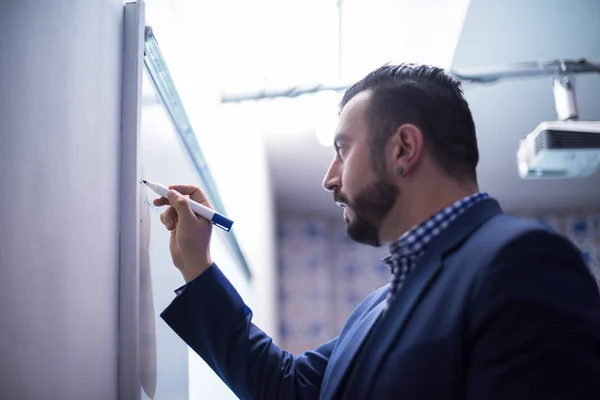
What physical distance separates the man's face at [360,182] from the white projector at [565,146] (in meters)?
0.98

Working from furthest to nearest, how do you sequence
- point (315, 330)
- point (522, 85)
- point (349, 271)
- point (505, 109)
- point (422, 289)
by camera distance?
point (349, 271)
point (315, 330)
point (505, 109)
point (522, 85)
point (422, 289)

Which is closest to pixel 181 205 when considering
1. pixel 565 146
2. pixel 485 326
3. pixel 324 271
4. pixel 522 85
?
pixel 485 326

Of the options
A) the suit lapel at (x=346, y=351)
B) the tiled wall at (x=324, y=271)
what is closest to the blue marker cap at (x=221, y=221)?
the suit lapel at (x=346, y=351)

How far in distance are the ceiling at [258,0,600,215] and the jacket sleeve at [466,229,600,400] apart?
4.04 ft

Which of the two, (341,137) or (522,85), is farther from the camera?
(522,85)

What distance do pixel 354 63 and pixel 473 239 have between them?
1.34m

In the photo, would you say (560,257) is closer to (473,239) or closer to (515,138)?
(473,239)

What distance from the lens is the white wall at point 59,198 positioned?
0.44 meters

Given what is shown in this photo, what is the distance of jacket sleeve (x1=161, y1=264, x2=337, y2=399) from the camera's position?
2.70 ft

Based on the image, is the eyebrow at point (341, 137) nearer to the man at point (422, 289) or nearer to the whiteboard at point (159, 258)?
the man at point (422, 289)

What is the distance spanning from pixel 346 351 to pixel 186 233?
31 centimetres

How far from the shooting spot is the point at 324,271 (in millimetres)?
3492

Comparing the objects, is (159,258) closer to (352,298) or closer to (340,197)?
(340,197)

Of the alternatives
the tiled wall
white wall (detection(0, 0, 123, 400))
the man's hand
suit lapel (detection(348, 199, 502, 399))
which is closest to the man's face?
suit lapel (detection(348, 199, 502, 399))
